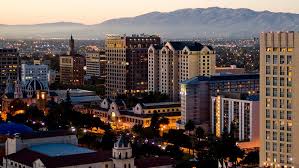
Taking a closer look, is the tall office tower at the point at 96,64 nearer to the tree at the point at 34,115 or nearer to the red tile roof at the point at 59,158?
the tree at the point at 34,115

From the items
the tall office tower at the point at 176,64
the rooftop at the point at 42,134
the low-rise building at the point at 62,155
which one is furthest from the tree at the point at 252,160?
the tall office tower at the point at 176,64

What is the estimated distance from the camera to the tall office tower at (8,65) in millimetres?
126812

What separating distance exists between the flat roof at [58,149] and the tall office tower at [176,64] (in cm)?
4789

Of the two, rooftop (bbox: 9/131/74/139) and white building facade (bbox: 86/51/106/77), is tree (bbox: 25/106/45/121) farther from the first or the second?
white building facade (bbox: 86/51/106/77)

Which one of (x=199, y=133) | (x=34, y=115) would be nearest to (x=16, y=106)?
(x=34, y=115)

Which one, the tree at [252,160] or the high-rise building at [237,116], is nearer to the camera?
the tree at [252,160]

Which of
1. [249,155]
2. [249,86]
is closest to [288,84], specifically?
[249,155]

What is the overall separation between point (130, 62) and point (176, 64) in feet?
46.9

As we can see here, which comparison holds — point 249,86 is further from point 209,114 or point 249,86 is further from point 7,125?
point 7,125

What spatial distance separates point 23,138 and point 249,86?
42.5 metres

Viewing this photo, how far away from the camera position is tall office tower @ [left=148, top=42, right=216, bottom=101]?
9994cm

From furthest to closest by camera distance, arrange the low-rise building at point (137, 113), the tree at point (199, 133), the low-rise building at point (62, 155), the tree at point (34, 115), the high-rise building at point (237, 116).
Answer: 1. the low-rise building at point (137, 113)
2. the tree at point (34, 115)
3. the tree at point (199, 133)
4. the high-rise building at point (237, 116)
5. the low-rise building at point (62, 155)

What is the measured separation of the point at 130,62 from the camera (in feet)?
375

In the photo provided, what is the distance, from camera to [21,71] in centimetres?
12850
